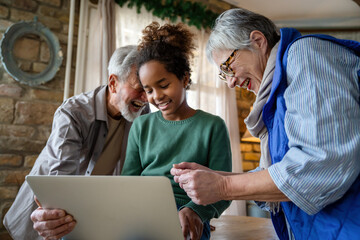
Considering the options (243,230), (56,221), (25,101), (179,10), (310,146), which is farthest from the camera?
(179,10)

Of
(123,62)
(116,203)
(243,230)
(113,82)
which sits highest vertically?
(123,62)

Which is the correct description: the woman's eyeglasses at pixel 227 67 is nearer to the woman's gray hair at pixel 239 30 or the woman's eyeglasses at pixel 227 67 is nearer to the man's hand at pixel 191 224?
the woman's gray hair at pixel 239 30

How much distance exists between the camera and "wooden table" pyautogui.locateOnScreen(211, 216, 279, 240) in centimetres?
139

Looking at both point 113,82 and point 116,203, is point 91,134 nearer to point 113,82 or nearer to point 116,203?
point 113,82

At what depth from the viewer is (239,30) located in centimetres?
120

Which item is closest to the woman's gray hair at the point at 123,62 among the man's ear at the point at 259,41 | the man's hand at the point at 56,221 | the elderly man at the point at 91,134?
the elderly man at the point at 91,134

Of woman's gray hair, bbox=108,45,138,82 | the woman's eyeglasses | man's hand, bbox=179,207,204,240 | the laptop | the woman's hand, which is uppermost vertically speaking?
the woman's eyeglasses

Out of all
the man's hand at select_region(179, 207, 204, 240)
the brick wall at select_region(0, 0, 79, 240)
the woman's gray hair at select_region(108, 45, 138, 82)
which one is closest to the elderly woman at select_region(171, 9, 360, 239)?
the man's hand at select_region(179, 207, 204, 240)

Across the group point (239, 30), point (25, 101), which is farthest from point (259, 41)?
point (25, 101)

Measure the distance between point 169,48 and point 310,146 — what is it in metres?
1.02

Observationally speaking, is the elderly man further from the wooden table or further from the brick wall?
the brick wall

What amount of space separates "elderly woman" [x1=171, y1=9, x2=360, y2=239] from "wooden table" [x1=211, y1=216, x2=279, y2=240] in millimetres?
430

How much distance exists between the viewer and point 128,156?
167 cm

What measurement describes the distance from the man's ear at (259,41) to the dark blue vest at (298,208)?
0.14 m
